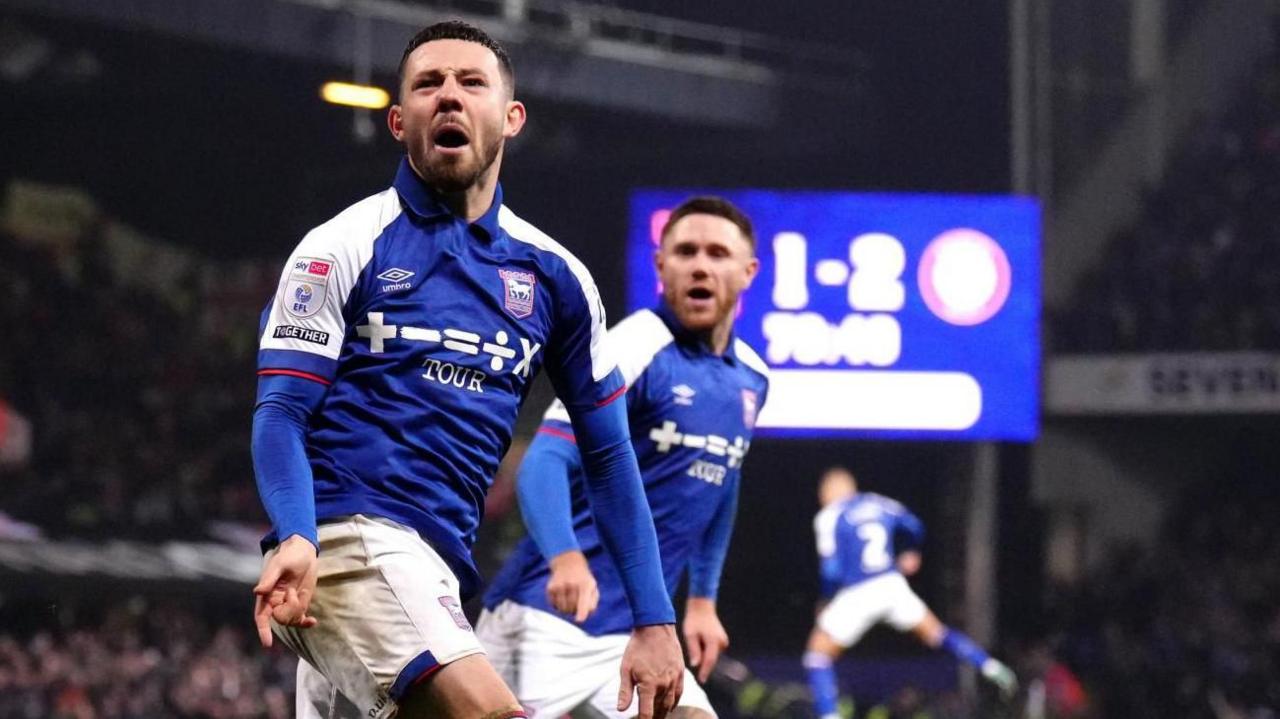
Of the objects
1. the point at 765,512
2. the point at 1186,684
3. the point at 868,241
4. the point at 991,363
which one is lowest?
the point at 1186,684

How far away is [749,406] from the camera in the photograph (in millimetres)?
5430

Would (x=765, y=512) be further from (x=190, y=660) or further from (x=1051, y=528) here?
(x=190, y=660)

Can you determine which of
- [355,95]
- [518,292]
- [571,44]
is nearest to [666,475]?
[518,292]

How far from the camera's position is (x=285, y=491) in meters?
3.23

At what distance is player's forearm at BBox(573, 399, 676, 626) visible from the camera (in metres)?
3.84

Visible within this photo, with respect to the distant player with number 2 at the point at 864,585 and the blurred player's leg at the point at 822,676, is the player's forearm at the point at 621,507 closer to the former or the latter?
the blurred player's leg at the point at 822,676

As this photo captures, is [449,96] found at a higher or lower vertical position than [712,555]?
higher

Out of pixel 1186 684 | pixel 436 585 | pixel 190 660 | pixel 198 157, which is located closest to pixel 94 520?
pixel 190 660

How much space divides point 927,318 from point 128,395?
9.00 metres

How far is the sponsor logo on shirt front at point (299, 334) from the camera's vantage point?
338cm

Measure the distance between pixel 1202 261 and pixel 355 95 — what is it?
9.61m

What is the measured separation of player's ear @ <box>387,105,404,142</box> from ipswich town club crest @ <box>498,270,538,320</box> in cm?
34

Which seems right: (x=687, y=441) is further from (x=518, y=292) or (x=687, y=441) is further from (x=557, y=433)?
(x=518, y=292)

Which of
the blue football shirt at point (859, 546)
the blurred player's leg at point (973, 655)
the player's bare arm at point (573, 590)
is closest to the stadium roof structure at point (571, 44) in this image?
the blue football shirt at point (859, 546)
